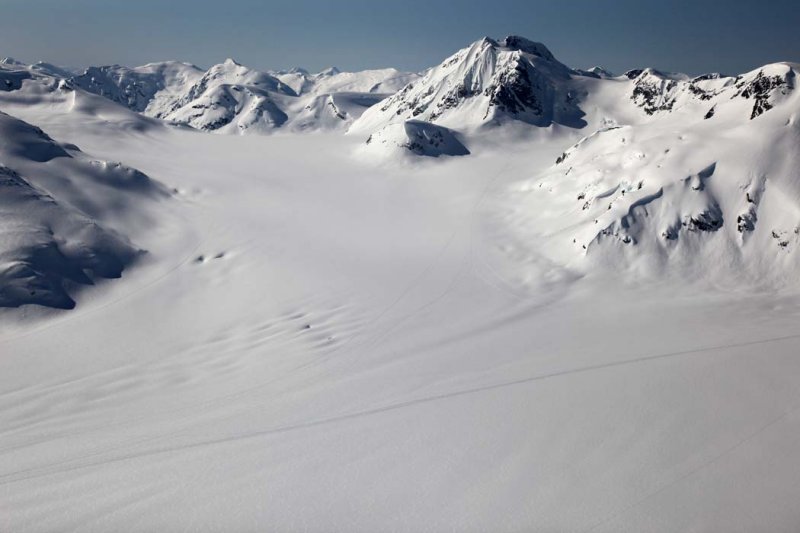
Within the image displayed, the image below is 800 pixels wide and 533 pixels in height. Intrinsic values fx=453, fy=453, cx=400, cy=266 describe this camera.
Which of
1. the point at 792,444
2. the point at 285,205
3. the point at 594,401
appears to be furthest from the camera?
the point at 285,205

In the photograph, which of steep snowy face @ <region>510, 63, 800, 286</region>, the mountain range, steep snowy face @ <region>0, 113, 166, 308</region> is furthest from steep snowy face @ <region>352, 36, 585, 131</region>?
steep snowy face @ <region>0, 113, 166, 308</region>

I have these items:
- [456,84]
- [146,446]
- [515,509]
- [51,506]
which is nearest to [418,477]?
[515,509]

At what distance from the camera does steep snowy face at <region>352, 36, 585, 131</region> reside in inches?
3339

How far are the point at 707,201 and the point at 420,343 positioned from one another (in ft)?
80.7

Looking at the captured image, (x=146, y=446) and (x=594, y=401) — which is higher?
(x=594, y=401)

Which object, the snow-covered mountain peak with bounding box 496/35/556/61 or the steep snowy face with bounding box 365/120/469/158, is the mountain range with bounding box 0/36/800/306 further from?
the snow-covered mountain peak with bounding box 496/35/556/61

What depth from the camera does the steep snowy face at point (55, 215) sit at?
26.2 m

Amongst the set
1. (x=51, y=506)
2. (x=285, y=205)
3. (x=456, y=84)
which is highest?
(x=456, y=84)

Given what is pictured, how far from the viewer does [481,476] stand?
607 inches

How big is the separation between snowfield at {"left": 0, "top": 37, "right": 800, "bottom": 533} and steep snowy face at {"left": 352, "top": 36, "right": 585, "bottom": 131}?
37.2 metres

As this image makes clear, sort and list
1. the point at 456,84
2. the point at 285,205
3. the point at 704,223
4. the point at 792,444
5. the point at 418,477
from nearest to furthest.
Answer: the point at 418,477 → the point at 792,444 → the point at 704,223 → the point at 285,205 → the point at 456,84

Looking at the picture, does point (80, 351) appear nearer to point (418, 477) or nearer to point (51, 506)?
point (51, 506)

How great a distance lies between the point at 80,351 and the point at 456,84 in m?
85.5

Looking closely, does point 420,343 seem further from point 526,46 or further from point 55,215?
point 526,46
